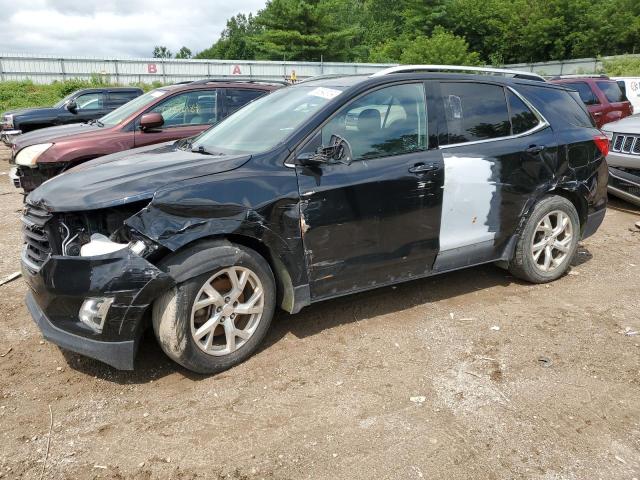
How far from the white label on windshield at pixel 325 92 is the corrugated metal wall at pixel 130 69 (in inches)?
943

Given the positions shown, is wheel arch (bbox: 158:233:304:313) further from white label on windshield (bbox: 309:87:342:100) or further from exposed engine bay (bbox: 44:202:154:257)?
white label on windshield (bbox: 309:87:342:100)

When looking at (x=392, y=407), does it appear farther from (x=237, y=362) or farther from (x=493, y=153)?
(x=493, y=153)

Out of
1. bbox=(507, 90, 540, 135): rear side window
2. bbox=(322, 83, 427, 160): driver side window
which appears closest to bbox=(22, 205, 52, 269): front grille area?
bbox=(322, 83, 427, 160): driver side window

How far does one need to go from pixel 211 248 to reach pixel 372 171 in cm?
127

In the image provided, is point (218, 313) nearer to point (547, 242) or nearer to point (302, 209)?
point (302, 209)

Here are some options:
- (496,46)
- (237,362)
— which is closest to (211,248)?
(237,362)

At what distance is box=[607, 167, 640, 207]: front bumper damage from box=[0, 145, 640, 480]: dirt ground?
3.42 metres

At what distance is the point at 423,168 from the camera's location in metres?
3.89

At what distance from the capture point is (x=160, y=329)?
3098mm

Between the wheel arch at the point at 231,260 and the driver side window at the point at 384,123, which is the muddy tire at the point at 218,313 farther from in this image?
the driver side window at the point at 384,123

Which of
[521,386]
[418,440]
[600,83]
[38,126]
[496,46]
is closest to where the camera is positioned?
[418,440]

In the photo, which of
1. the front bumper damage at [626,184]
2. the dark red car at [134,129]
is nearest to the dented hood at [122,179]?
the dark red car at [134,129]

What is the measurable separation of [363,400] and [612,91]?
11334 millimetres

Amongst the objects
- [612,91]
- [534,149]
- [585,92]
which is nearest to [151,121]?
[534,149]
